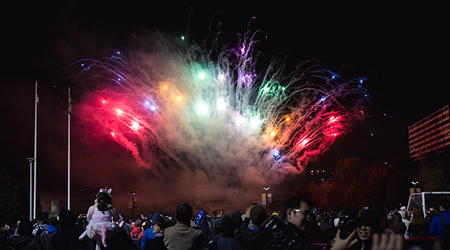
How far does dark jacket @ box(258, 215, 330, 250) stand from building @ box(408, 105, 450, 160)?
398 ft

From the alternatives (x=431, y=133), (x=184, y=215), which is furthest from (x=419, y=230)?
(x=431, y=133)

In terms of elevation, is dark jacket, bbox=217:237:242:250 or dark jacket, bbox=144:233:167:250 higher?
dark jacket, bbox=217:237:242:250

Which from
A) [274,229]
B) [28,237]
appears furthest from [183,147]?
[274,229]

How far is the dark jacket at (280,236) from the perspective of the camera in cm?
316

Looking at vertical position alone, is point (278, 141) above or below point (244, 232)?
above

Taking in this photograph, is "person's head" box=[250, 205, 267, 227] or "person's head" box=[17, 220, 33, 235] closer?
"person's head" box=[250, 205, 267, 227]

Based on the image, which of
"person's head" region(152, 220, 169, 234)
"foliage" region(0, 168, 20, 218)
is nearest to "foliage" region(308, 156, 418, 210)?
"foliage" region(0, 168, 20, 218)

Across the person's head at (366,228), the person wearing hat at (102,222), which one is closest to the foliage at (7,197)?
the person wearing hat at (102,222)

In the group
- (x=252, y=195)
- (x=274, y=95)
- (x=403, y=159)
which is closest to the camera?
(x=274, y=95)

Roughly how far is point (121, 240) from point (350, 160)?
222ft

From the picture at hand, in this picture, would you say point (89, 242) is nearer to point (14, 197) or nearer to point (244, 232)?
point (244, 232)

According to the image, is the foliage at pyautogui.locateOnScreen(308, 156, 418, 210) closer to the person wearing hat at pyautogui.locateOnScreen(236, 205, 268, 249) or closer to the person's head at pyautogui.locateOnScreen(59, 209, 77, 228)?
the person wearing hat at pyautogui.locateOnScreen(236, 205, 268, 249)

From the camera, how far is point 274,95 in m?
35.5

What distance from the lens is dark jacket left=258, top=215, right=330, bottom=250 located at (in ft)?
10.4
